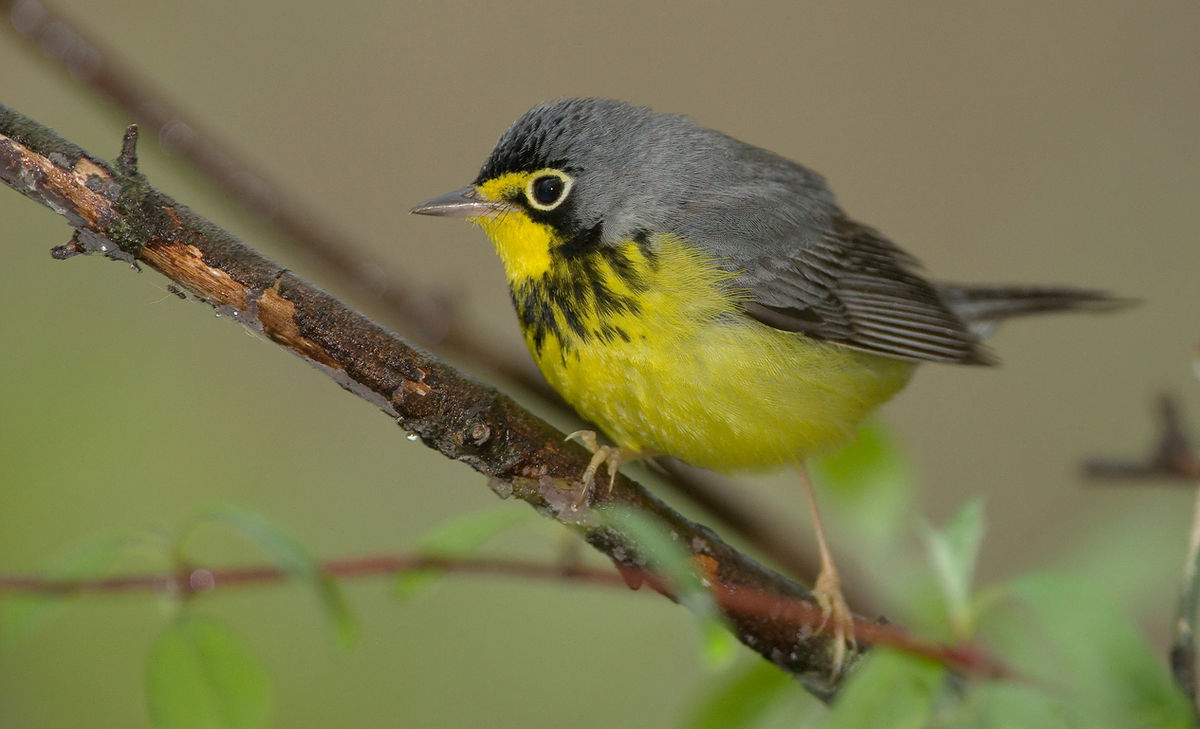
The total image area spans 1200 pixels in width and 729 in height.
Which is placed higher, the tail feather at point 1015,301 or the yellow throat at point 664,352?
the tail feather at point 1015,301

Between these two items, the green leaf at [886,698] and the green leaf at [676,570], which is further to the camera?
the green leaf at [886,698]

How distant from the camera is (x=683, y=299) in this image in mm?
3297

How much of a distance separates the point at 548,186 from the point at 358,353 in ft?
4.97

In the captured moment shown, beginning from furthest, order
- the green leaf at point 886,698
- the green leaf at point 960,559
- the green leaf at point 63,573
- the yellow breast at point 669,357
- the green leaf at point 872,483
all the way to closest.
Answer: the yellow breast at point 669,357 → the green leaf at point 872,483 → the green leaf at point 960,559 → the green leaf at point 63,573 → the green leaf at point 886,698

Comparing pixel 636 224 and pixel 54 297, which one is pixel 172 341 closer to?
pixel 54 297

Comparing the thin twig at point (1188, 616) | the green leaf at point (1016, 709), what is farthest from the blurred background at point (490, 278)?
the green leaf at point (1016, 709)

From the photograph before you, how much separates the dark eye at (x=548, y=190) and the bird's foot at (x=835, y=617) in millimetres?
1447

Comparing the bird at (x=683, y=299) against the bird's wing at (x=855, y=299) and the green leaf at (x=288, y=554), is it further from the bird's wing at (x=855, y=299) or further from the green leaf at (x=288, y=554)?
the green leaf at (x=288, y=554)

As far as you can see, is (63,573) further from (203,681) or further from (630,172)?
(630,172)

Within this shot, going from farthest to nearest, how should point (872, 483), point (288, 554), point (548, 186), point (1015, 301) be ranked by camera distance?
1. point (1015, 301)
2. point (548, 186)
3. point (872, 483)
4. point (288, 554)

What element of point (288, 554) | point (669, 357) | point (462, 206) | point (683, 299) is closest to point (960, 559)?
point (288, 554)

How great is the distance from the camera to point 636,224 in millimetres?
3465

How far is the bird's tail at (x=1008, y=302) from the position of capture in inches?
171

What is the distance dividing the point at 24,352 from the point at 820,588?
3.91 m
